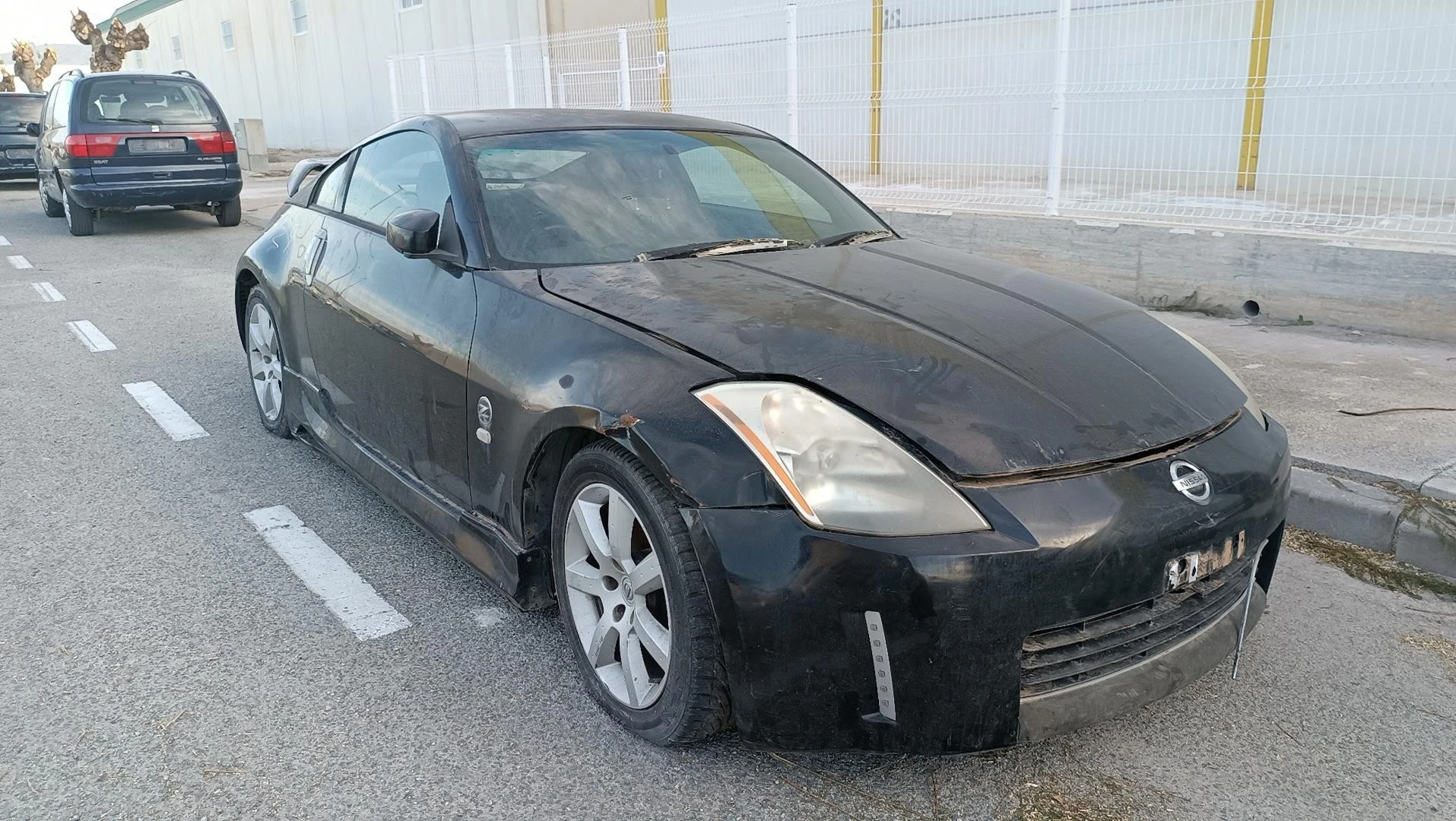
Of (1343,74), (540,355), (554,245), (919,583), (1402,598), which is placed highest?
(1343,74)

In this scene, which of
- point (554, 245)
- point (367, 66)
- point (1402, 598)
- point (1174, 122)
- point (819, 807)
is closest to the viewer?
point (819, 807)

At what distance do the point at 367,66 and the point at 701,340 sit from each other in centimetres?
2420

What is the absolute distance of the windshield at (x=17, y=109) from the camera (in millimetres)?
17078

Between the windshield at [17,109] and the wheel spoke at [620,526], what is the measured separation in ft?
61.6

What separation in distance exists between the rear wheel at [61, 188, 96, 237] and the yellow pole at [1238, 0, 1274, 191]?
38.6 feet

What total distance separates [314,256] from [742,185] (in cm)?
172

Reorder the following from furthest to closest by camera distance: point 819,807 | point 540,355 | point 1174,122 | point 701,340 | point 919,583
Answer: point 1174,122
point 540,355
point 701,340
point 819,807
point 919,583

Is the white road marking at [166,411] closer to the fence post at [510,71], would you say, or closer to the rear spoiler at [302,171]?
the rear spoiler at [302,171]

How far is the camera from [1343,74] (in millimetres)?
6277

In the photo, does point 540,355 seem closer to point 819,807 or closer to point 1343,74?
point 819,807

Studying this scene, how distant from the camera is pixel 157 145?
11.8 m

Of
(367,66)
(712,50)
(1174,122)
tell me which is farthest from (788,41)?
(367,66)

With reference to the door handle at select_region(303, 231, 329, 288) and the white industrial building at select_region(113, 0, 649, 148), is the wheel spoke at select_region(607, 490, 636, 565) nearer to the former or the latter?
the door handle at select_region(303, 231, 329, 288)

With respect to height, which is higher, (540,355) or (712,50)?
(712,50)
